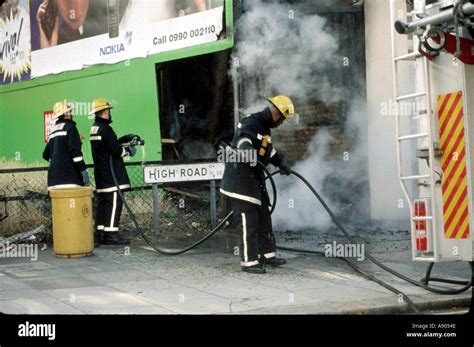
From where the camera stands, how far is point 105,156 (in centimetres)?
945

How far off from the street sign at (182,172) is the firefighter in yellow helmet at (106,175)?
612mm

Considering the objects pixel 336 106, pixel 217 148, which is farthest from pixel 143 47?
pixel 336 106

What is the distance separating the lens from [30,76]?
49.9 ft

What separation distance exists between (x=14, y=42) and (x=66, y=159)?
786 cm

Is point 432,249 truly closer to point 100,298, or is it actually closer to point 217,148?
point 100,298

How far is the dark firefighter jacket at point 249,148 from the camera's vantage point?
759 cm

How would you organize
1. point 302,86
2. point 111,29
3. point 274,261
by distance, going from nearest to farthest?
point 274,261 < point 302,86 < point 111,29

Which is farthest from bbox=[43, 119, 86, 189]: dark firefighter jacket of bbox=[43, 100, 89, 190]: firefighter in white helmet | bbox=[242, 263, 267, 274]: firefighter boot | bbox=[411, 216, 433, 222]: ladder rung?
bbox=[411, 216, 433, 222]: ladder rung

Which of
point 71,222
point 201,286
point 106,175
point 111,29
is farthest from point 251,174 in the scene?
point 111,29

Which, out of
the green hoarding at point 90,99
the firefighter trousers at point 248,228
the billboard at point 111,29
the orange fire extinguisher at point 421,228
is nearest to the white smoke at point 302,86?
the green hoarding at point 90,99

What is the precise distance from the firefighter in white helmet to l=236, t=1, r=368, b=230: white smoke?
254 cm

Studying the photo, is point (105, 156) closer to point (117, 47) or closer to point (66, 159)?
point (66, 159)
